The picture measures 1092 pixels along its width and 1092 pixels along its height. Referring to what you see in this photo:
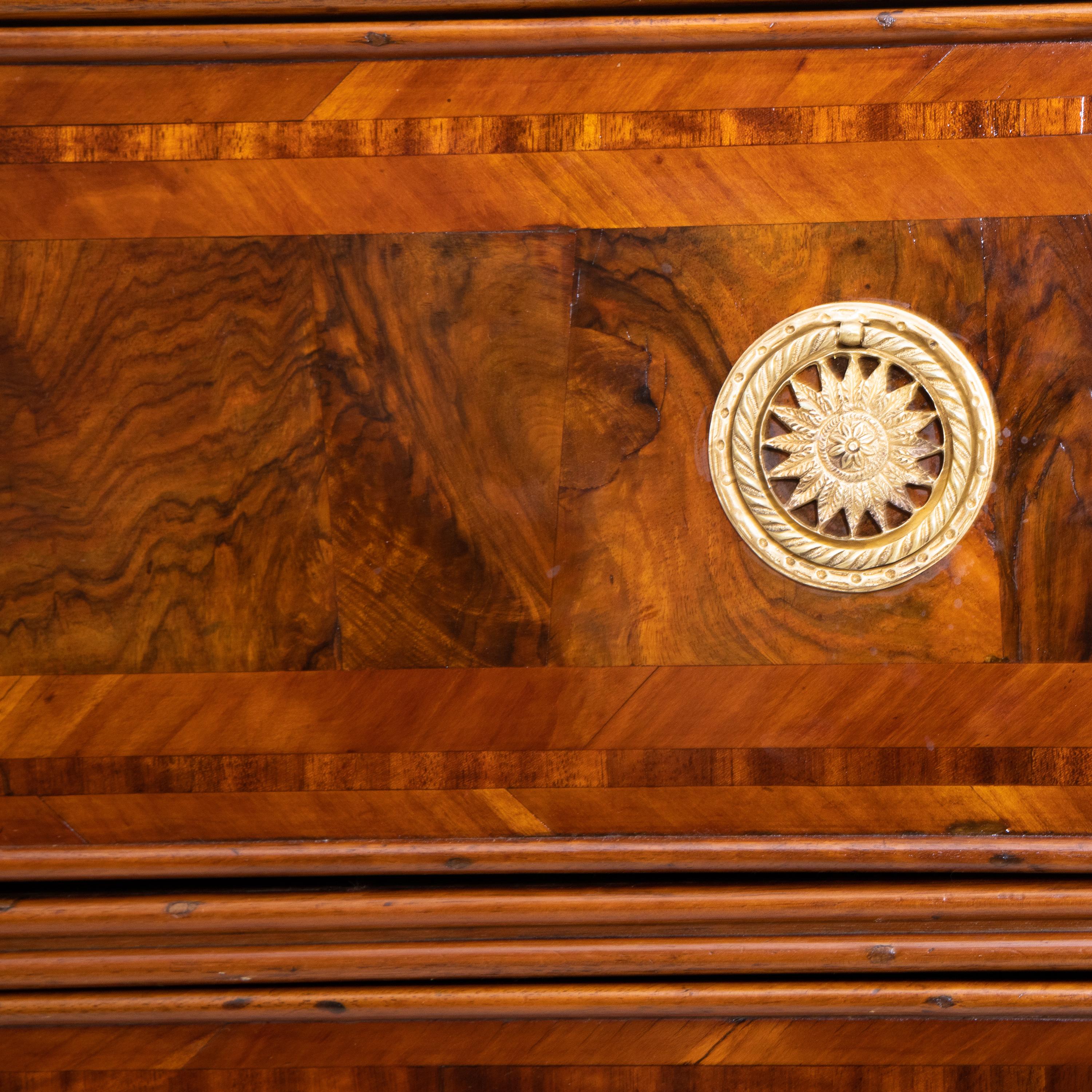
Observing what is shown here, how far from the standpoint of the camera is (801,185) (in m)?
0.61

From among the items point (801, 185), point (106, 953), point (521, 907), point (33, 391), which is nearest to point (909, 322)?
point (801, 185)

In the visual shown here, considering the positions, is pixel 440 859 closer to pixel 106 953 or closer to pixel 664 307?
pixel 106 953

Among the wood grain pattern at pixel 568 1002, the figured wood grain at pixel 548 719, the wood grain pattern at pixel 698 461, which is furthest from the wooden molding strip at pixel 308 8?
the wood grain pattern at pixel 568 1002

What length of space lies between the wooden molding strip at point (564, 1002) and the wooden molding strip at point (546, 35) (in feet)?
2.12

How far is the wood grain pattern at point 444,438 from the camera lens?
2.02 ft

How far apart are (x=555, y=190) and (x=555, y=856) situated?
1.52ft

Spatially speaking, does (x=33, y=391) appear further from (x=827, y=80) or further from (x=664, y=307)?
(x=827, y=80)

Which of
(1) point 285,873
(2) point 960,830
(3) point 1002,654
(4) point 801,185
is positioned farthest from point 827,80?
(1) point 285,873

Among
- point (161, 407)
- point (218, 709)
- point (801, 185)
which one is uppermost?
point (801, 185)

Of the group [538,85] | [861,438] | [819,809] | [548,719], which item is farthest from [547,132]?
[819,809]

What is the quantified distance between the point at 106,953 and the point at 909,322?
0.71 metres

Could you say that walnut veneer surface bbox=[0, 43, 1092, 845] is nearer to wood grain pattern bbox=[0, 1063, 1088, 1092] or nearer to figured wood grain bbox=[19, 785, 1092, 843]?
figured wood grain bbox=[19, 785, 1092, 843]

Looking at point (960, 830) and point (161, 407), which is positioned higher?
point (161, 407)

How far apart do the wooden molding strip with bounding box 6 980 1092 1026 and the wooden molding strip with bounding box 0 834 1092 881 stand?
3.1 inches
